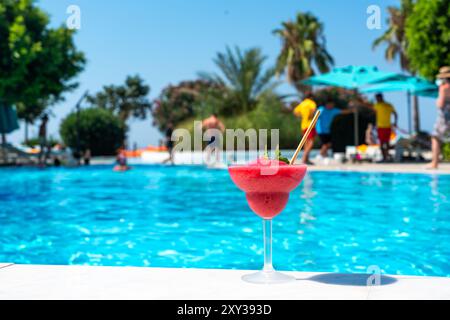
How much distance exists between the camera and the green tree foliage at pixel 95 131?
35.8 m

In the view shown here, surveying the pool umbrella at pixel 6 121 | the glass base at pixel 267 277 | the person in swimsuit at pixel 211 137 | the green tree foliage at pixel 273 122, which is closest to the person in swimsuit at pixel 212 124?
the person in swimsuit at pixel 211 137

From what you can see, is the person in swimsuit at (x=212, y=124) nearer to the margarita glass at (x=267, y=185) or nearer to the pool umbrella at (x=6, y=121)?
the pool umbrella at (x=6, y=121)

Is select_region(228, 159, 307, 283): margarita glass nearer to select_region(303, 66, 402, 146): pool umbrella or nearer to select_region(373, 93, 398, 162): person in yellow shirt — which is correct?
select_region(373, 93, 398, 162): person in yellow shirt

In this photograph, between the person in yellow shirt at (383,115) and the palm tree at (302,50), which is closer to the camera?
the person in yellow shirt at (383,115)

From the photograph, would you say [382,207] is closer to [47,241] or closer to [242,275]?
[47,241]

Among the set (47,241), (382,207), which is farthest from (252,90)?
(47,241)

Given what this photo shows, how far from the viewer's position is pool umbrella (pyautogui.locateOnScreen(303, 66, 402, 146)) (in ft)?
58.9

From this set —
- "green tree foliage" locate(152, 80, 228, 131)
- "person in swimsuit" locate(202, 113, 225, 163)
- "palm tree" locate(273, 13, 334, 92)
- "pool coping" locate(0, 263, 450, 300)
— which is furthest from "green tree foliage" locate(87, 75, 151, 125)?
"pool coping" locate(0, 263, 450, 300)

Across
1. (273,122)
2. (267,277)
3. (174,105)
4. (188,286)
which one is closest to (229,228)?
(267,277)

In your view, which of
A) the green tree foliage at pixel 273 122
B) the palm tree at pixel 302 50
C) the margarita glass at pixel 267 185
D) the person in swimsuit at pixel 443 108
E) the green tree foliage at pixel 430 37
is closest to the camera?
the margarita glass at pixel 267 185

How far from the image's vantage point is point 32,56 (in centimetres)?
2614

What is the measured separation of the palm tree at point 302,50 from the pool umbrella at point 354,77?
2546 cm

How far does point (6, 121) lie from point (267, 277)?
26983 millimetres

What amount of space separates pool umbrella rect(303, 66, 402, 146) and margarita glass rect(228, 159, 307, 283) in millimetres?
15381
